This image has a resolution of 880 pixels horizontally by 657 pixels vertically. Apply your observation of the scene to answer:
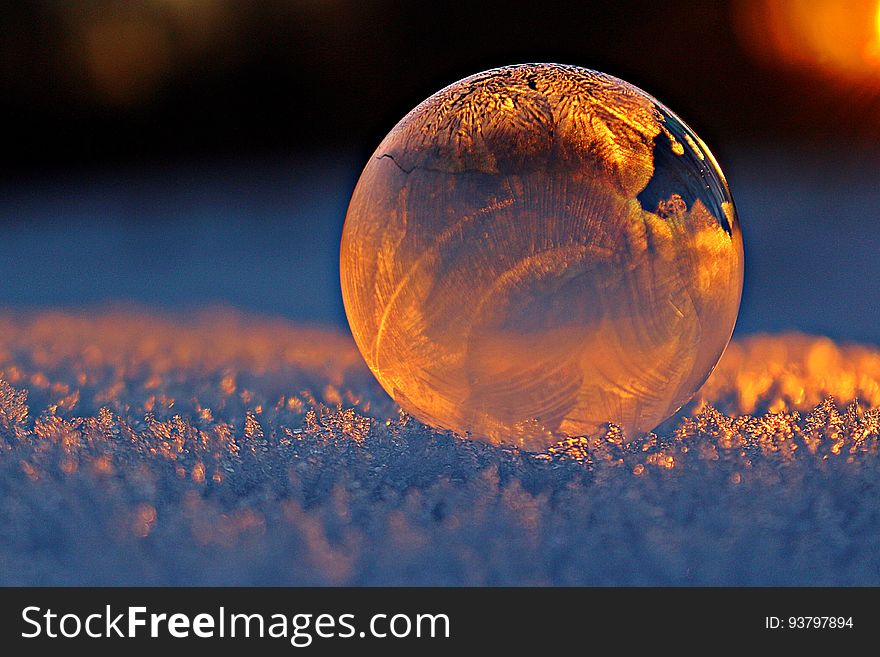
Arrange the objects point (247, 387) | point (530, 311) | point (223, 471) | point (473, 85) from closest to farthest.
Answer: point (530, 311) < point (473, 85) < point (223, 471) < point (247, 387)

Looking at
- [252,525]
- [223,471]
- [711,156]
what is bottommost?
[252,525]

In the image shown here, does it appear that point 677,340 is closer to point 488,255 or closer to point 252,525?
point 488,255

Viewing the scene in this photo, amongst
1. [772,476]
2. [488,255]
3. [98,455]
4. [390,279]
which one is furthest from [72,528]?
[772,476]

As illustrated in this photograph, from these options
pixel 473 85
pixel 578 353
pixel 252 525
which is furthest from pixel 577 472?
pixel 473 85

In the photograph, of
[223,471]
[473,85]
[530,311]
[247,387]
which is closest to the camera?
[530,311]

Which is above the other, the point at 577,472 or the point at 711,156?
the point at 711,156

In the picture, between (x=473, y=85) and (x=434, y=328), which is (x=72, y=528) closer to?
(x=434, y=328)

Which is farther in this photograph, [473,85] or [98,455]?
[98,455]
